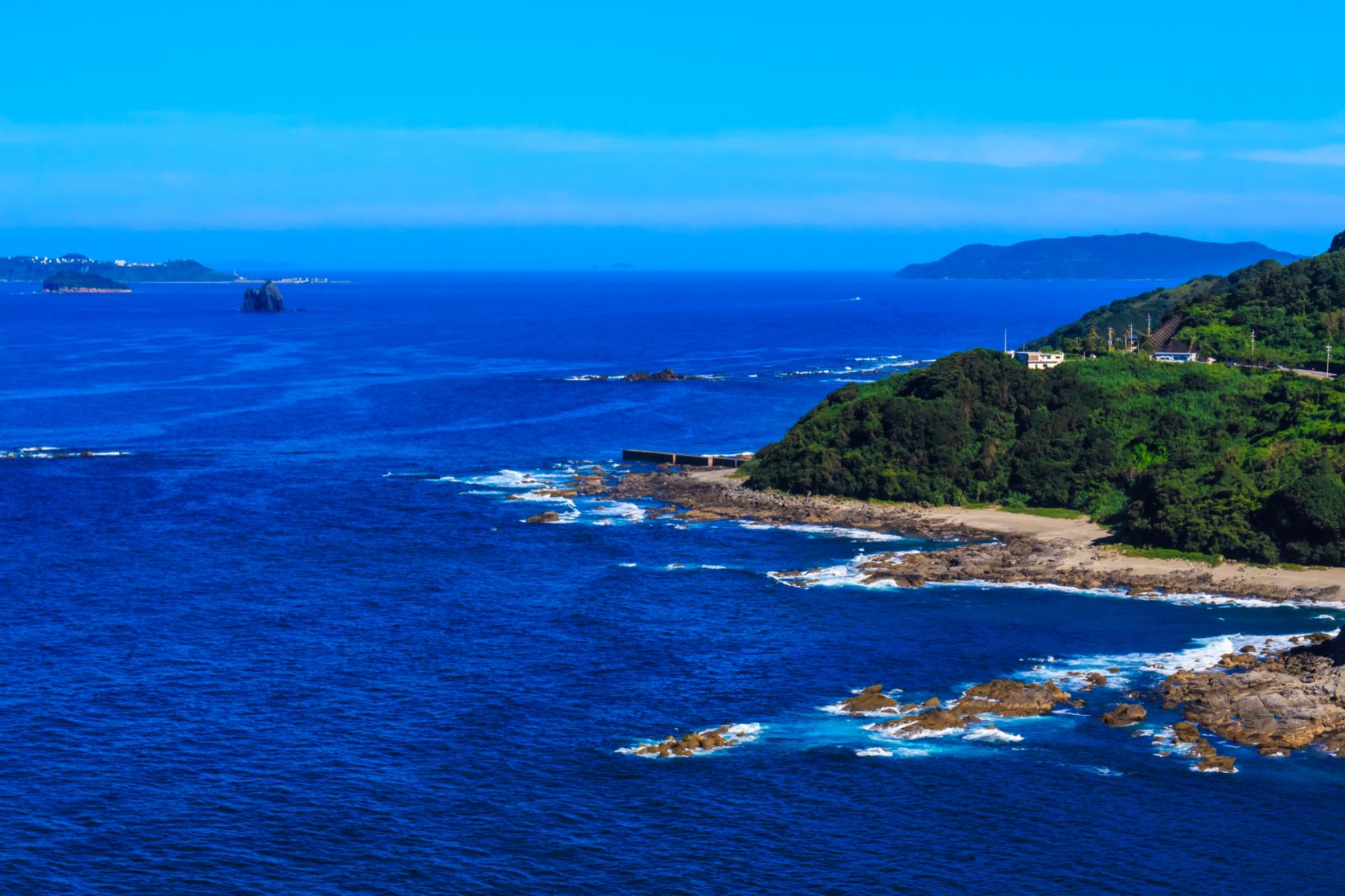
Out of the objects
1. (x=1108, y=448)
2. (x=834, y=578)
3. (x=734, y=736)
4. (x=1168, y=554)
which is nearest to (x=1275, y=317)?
(x=1108, y=448)

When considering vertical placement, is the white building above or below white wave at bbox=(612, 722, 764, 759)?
above

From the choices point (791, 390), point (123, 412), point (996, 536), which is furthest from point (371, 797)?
point (791, 390)

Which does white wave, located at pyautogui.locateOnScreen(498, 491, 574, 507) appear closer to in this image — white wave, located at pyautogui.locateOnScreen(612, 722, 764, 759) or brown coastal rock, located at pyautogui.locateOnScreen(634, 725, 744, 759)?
white wave, located at pyautogui.locateOnScreen(612, 722, 764, 759)

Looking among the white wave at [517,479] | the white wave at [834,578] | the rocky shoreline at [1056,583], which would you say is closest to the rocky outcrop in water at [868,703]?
the rocky shoreline at [1056,583]

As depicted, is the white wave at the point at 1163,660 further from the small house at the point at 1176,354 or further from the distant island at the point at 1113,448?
the small house at the point at 1176,354

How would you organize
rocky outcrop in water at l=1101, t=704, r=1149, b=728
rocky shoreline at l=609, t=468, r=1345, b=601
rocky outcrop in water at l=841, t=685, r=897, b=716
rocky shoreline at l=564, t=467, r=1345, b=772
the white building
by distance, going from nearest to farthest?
1. rocky shoreline at l=564, t=467, r=1345, b=772
2. rocky outcrop in water at l=1101, t=704, r=1149, b=728
3. rocky outcrop in water at l=841, t=685, r=897, b=716
4. rocky shoreline at l=609, t=468, r=1345, b=601
5. the white building

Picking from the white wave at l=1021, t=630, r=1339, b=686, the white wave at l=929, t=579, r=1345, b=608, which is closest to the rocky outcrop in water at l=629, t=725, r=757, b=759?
the white wave at l=1021, t=630, r=1339, b=686

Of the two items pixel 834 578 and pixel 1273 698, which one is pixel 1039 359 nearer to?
pixel 834 578
